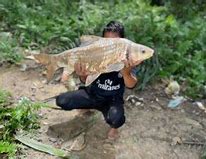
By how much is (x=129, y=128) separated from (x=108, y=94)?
2.06 feet

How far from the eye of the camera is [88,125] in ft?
15.2

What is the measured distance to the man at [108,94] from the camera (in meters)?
3.97

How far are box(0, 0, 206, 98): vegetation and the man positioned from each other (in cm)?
118

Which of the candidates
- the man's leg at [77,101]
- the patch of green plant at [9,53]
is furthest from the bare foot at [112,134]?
the patch of green plant at [9,53]

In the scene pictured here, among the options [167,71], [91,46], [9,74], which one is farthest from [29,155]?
[167,71]

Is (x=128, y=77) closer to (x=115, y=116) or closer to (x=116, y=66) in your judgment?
(x=116, y=66)

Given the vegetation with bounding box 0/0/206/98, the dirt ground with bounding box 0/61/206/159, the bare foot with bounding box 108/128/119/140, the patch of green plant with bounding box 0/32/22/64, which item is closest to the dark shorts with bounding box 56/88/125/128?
the bare foot with bounding box 108/128/119/140

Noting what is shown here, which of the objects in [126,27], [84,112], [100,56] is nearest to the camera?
[100,56]

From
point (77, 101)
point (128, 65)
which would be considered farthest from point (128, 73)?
point (77, 101)

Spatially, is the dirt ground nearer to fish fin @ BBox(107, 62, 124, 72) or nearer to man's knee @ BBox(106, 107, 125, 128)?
man's knee @ BBox(106, 107, 125, 128)

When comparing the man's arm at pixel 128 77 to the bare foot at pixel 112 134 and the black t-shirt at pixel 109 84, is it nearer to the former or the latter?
the black t-shirt at pixel 109 84

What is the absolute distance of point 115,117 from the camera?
4.21 meters

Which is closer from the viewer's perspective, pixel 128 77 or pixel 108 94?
pixel 128 77

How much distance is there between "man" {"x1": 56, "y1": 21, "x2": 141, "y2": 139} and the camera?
3971mm
